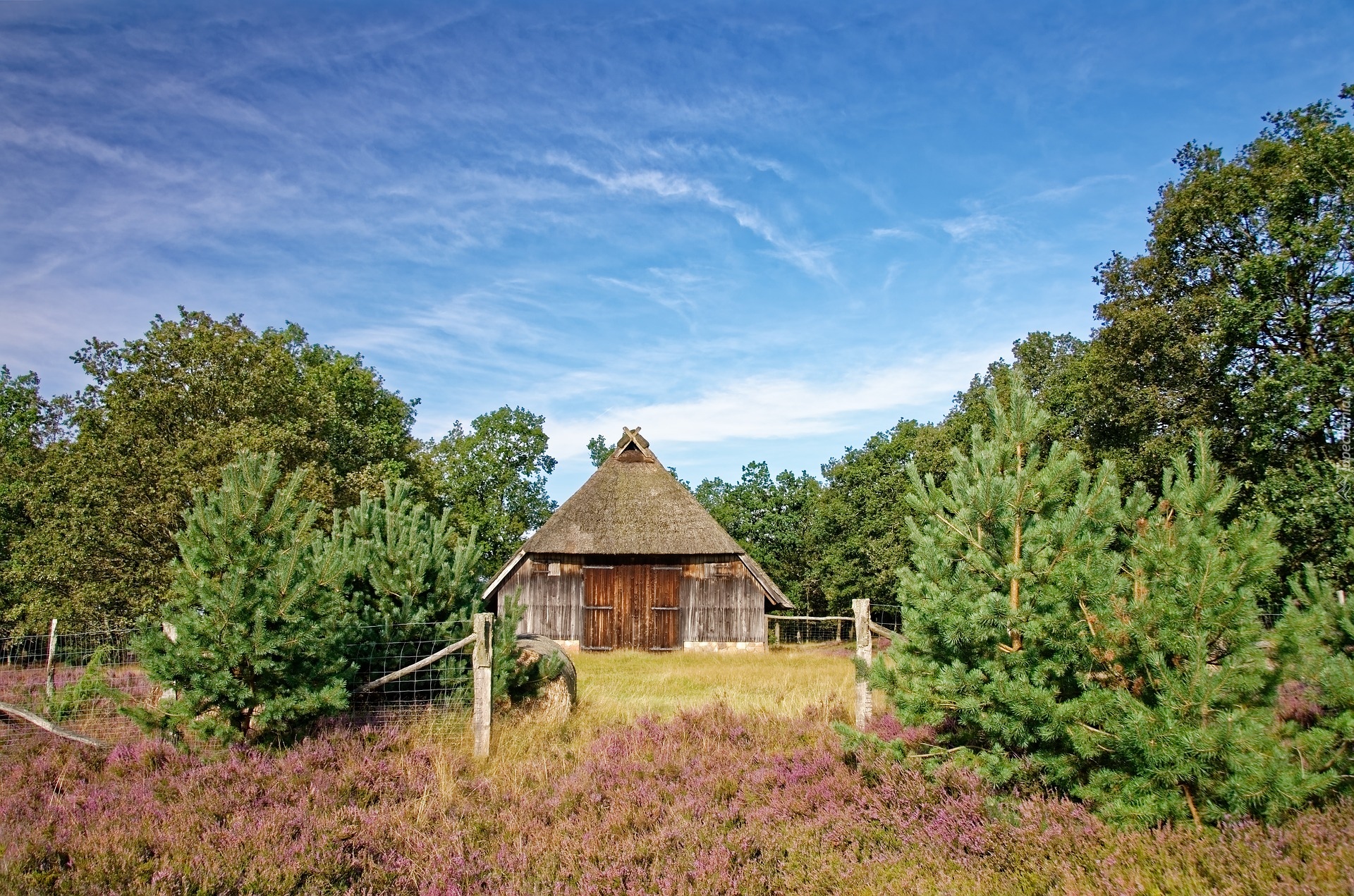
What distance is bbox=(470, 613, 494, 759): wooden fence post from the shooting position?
30.2 feet

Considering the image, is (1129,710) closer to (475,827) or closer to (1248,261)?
(475,827)

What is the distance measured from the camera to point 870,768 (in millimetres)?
7516

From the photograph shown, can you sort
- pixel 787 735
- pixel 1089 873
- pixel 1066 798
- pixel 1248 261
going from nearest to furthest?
pixel 1089 873, pixel 1066 798, pixel 787 735, pixel 1248 261

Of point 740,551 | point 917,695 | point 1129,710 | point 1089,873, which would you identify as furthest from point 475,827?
A: point 740,551

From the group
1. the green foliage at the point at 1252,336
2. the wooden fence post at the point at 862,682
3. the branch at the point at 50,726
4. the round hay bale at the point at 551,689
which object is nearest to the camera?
the branch at the point at 50,726

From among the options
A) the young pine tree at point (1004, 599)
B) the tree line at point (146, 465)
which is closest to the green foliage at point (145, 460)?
the tree line at point (146, 465)

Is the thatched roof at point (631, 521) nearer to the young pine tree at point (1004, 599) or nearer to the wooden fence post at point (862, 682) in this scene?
the wooden fence post at point (862, 682)

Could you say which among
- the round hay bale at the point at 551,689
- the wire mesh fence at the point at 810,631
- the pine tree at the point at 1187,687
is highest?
the pine tree at the point at 1187,687

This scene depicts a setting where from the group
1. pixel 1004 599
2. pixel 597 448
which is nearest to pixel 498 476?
pixel 597 448

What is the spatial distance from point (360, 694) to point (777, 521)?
91.9 feet

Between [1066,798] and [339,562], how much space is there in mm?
7386

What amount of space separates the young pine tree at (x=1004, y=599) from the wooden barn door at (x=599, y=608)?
1830cm

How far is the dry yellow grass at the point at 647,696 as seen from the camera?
9117 millimetres

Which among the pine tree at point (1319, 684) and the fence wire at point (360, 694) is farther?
the fence wire at point (360, 694)
